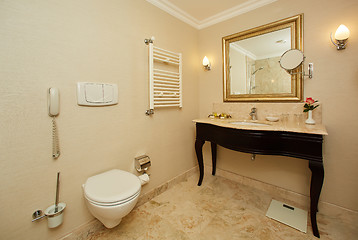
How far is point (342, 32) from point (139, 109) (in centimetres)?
197

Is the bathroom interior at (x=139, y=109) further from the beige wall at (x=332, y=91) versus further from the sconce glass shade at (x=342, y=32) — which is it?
the sconce glass shade at (x=342, y=32)

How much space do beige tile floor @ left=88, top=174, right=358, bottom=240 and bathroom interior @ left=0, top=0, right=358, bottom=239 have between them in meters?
0.02

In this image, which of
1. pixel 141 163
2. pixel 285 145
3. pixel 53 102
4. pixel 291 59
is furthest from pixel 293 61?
pixel 53 102

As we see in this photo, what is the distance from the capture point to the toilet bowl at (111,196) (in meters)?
1.08

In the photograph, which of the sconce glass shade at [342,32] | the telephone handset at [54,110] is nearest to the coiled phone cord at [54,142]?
the telephone handset at [54,110]

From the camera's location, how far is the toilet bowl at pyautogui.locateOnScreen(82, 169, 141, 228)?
1076mm

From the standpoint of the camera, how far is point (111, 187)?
121 cm

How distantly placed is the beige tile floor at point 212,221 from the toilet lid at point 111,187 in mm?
510

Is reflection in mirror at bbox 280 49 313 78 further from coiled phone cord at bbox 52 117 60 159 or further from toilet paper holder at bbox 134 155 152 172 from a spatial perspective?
coiled phone cord at bbox 52 117 60 159

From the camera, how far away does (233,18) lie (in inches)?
84.4

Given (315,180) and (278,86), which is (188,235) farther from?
(278,86)

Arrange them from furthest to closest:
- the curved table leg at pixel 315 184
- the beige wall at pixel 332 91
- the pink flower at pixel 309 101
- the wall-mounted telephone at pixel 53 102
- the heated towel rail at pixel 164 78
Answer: the heated towel rail at pixel 164 78, the pink flower at pixel 309 101, the beige wall at pixel 332 91, the curved table leg at pixel 315 184, the wall-mounted telephone at pixel 53 102

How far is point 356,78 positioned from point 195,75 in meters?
1.73

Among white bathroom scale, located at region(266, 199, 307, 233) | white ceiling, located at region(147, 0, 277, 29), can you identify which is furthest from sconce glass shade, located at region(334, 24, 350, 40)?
white bathroom scale, located at region(266, 199, 307, 233)
